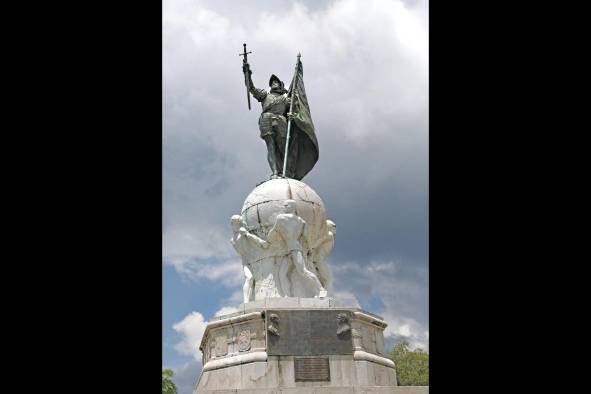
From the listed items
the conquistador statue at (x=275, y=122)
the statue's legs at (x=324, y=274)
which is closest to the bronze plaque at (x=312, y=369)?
the statue's legs at (x=324, y=274)

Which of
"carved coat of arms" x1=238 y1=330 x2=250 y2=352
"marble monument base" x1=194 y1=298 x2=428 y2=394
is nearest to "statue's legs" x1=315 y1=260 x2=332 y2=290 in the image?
"marble monument base" x1=194 y1=298 x2=428 y2=394

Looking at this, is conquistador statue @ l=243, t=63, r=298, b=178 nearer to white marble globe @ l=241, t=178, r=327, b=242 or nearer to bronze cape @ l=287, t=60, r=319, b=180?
bronze cape @ l=287, t=60, r=319, b=180

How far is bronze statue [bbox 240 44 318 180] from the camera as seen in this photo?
66.0 feet

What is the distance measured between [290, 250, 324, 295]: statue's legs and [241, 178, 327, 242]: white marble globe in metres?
0.49

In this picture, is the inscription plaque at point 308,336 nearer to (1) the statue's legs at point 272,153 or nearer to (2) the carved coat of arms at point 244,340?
(2) the carved coat of arms at point 244,340

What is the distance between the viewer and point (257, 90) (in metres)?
20.6

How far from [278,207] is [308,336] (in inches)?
117

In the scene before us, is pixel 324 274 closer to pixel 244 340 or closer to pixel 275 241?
pixel 275 241

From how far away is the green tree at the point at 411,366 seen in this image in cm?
4191
